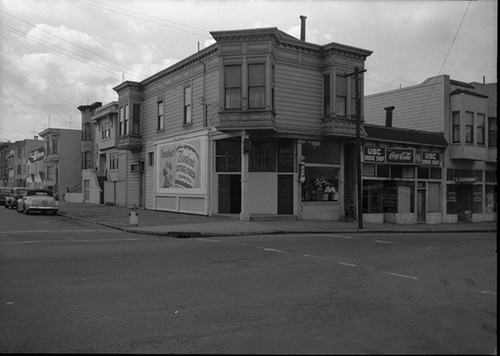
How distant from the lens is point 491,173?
103 feet

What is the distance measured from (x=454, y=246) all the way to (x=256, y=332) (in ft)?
36.4

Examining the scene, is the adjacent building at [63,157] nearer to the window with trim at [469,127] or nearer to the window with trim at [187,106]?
the window with trim at [187,106]

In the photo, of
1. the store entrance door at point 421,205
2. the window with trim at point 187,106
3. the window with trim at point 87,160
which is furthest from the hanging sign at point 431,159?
the window with trim at point 87,160

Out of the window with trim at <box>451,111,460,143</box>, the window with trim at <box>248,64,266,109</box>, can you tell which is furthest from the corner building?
the window with trim at <box>451,111,460,143</box>

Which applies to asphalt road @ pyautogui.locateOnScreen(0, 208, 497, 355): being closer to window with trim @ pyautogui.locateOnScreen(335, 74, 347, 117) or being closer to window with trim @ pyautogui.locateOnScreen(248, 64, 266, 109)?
window with trim @ pyautogui.locateOnScreen(248, 64, 266, 109)

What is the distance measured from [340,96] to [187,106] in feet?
28.1

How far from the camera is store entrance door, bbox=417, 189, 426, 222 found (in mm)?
27391

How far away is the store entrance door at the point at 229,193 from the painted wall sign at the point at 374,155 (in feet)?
22.7

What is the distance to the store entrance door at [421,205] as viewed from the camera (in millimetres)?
27391

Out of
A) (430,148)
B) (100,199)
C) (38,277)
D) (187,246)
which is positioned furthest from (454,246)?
(100,199)

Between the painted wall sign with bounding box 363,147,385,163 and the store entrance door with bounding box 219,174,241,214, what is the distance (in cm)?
692

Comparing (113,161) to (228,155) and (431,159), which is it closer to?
(228,155)

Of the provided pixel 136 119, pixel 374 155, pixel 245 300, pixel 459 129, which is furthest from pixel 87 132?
pixel 245 300

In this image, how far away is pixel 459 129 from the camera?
28125mm
